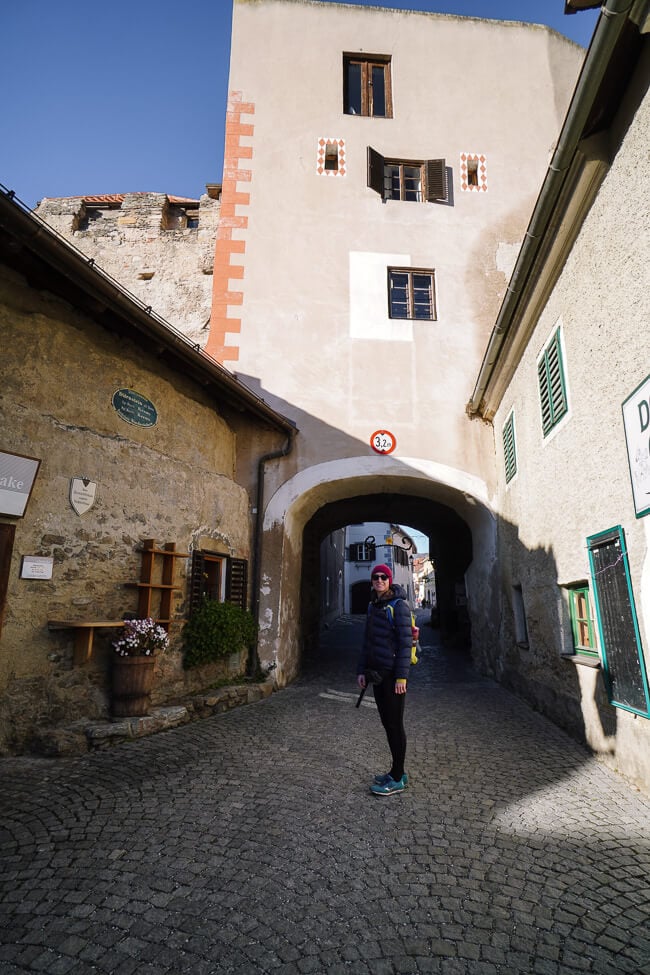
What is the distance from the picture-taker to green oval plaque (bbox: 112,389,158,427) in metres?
6.31

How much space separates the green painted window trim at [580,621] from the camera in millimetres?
5348

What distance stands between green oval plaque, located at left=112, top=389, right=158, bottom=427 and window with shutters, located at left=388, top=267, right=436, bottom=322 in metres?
5.41

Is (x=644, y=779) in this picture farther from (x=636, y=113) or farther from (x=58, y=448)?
(x=58, y=448)

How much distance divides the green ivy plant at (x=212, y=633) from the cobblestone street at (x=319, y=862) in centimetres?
188

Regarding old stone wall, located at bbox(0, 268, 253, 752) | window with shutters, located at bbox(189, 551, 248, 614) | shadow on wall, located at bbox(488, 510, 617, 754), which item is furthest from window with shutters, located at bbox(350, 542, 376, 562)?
old stone wall, located at bbox(0, 268, 253, 752)

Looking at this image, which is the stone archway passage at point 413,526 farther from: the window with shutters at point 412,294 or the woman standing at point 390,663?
the woman standing at point 390,663

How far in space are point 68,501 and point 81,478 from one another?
288 millimetres

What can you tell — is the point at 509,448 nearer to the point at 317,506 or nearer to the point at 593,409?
the point at 593,409

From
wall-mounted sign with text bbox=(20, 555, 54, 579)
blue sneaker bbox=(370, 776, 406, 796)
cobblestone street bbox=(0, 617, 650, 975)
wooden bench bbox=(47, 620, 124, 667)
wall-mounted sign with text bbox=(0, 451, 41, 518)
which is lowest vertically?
cobblestone street bbox=(0, 617, 650, 975)

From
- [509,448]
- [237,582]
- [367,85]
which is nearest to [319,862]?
[237,582]

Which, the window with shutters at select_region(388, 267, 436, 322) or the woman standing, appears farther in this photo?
the window with shutters at select_region(388, 267, 436, 322)

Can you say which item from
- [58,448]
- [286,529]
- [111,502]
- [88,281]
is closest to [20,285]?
[88,281]

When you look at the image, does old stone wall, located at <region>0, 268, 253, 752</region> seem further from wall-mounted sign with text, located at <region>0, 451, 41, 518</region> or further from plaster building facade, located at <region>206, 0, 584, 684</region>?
plaster building facade, located at <region>206, 0, 584, 684</region>

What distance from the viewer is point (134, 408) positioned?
6535 mm
